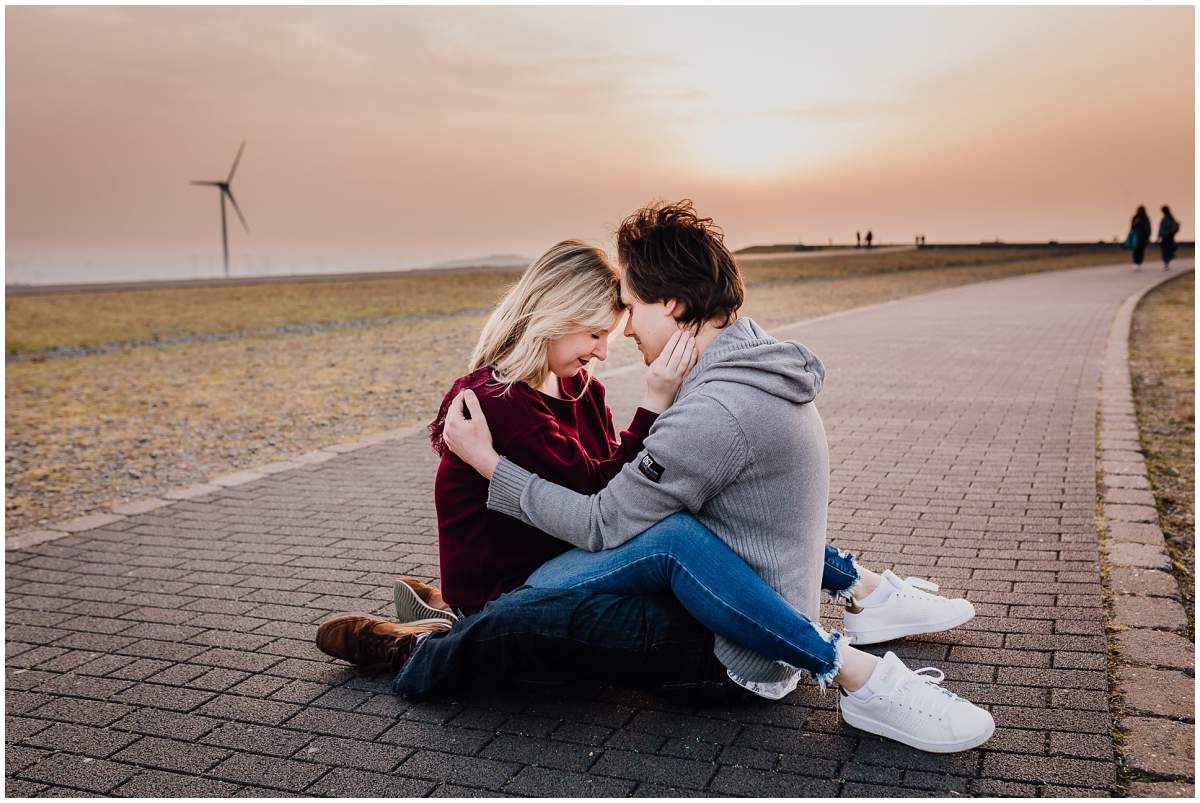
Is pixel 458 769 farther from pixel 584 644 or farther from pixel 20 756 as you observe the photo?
pixel 20 756

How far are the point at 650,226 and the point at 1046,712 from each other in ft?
6.54

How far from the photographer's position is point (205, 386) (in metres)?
13.1

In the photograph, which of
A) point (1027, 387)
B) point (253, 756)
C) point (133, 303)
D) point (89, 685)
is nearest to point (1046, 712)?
point (253, 756)

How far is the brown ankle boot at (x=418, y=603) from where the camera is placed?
4.28 meters

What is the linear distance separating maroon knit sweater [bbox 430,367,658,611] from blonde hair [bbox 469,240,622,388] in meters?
0.09

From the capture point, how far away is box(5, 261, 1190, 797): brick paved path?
10.7 ft

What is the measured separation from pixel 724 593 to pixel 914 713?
2.20 ft

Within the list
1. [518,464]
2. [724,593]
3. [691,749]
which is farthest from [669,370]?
[691,749]

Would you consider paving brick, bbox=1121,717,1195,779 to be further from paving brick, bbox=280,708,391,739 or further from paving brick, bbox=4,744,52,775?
paving brick, bbox=4,744,52,775

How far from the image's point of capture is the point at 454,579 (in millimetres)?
3906

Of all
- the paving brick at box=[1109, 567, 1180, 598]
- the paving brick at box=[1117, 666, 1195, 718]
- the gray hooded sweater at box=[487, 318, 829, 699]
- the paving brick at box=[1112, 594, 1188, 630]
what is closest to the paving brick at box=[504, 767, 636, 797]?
the gray hooded sweater at box=[487, 318, 829, 699]

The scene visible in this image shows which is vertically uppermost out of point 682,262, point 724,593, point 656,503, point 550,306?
point 682,262

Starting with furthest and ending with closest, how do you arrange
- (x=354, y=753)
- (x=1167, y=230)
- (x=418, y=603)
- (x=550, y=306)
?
1. (x=1167, y=230)
2. (x=418, y=603)
3. (x=550, y=306)
4. (x=354, y=753)

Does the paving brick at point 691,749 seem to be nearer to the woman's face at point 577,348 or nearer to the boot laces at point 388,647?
the boot laces at point 388,647
